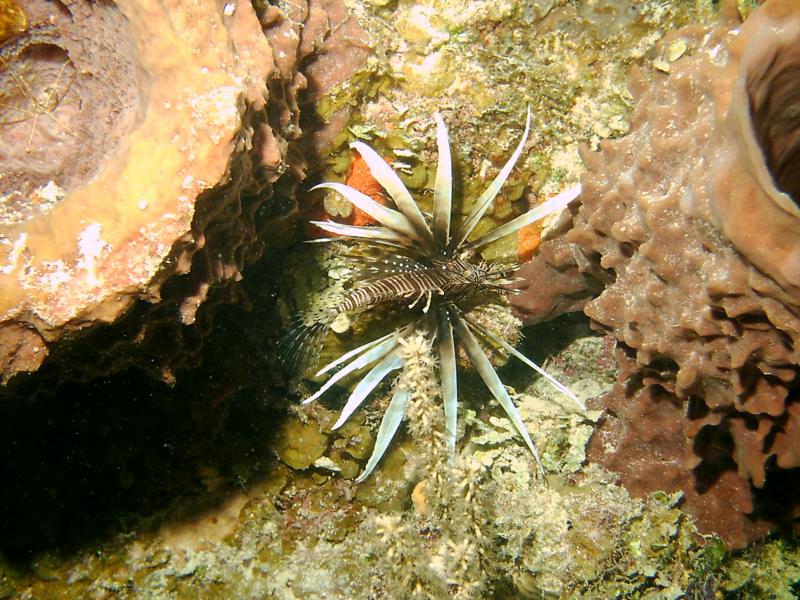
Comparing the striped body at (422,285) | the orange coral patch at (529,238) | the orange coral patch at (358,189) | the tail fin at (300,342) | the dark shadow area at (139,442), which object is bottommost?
the dark shadow area at (139,442)

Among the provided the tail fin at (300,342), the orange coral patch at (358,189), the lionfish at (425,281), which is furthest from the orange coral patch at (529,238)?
the tail fin at (300,342)

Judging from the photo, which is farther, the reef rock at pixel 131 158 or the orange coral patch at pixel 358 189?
the orange coral patch at pixel 358 189

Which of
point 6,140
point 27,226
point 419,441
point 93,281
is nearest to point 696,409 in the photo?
point 419,441

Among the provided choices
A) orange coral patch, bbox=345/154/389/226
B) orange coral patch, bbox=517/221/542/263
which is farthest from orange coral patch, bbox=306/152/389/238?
orange coral patch, bbox=517/221/542/263

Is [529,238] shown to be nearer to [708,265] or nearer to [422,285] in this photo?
[422,285]

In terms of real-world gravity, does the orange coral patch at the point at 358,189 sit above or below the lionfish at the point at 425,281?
above

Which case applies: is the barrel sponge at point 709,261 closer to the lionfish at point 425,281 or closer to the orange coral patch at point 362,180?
the lionfish at point 425,281

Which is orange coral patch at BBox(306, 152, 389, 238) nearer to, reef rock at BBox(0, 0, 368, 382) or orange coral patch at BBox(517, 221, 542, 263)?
reef rock at BBox(0, 0, 368, 382)

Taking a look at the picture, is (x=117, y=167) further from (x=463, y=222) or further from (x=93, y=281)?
(x=463, y=222)
